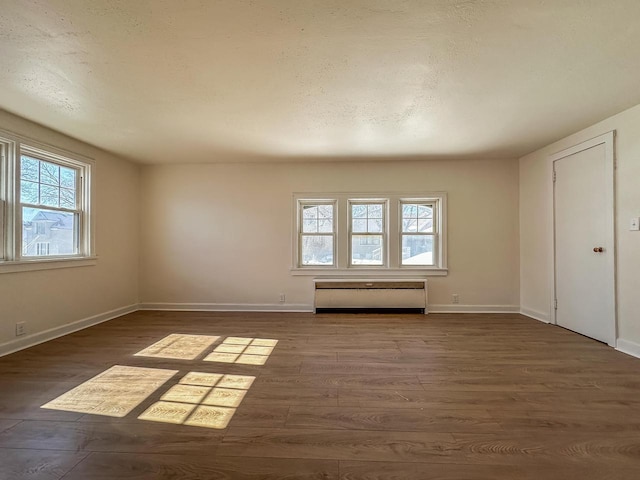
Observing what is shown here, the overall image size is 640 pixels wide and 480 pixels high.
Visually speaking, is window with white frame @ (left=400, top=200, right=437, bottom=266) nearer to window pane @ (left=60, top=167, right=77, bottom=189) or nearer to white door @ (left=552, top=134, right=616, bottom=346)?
white door @ (left=552, top=134, right=616, bottom=346)

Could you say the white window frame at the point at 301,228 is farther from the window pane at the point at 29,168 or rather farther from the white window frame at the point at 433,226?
the window pane at the point at 29,168

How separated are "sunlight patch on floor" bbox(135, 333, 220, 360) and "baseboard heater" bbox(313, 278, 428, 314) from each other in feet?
5.94

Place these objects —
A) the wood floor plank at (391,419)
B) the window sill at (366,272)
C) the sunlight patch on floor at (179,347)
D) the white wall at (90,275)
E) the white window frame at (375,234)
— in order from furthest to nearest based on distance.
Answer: the white window frame at (375,234) < the window sill at (366,272) < the white wall at (90,275) < the sunlight patch on floor at (179,347) < the wood floor plank at (391,419)

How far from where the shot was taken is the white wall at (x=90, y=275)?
3062mm

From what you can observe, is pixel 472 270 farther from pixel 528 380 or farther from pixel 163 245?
pixel 163 245

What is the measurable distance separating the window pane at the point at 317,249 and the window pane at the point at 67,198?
3.22 m

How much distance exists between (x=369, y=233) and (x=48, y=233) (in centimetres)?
435

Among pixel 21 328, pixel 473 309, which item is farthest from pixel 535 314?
pixel 21 328

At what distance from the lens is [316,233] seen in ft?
16.3

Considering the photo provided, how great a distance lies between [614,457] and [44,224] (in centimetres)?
538

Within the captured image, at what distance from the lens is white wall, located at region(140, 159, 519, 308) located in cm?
474

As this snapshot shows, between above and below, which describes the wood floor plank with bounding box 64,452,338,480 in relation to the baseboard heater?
below

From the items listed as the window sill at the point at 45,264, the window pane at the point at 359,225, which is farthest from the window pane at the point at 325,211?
the window sill at the point at 45,264

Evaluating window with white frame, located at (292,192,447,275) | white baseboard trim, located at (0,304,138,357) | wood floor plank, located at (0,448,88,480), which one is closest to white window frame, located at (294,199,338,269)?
window with white frame, located at (292,192,447,275)
